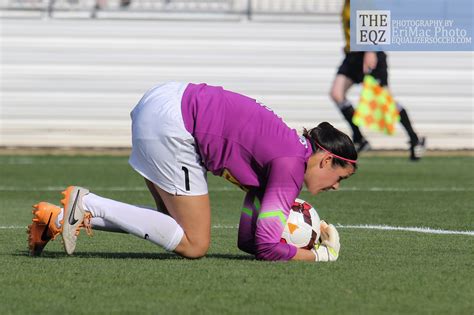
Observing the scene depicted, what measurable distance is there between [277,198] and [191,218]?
23.3 inches

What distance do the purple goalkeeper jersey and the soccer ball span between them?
186mm

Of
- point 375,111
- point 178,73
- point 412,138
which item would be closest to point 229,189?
point 412,138

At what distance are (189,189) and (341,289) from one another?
132 centimetres

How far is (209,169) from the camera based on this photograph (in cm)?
671

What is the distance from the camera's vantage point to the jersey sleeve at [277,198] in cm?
643

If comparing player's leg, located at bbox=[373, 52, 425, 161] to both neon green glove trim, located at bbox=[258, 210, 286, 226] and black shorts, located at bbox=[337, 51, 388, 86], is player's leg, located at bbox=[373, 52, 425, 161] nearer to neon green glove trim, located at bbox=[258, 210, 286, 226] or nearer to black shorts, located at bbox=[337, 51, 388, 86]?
black shorts, located at bbox=[337, 51, 388, 86]

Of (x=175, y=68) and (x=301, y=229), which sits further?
(x=175, y=68)

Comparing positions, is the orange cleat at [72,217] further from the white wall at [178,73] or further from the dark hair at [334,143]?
the white wall at [178,73]

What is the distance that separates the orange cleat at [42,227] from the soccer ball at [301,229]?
4.36 ft

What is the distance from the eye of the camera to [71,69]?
2055cm

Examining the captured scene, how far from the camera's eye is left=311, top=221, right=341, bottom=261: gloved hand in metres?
6.82

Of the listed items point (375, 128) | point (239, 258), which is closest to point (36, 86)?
point (375, 128)

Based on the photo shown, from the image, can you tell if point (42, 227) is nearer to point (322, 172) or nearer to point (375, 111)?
point (322, 172)

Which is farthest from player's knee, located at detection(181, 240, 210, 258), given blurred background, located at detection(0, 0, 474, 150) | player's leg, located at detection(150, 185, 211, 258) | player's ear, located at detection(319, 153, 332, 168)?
blurred background, located at detection(0, 0, 474, 150)
